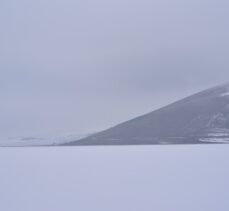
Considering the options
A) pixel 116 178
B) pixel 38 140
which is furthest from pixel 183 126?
pixel 38 140

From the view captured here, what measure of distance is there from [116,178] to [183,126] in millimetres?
709

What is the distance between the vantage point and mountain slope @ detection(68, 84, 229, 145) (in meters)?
2.73

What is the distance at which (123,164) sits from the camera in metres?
2.68

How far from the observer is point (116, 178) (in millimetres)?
2615

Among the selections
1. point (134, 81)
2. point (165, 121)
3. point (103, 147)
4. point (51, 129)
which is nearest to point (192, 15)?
point (134, 81)

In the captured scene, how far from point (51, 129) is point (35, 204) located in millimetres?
616

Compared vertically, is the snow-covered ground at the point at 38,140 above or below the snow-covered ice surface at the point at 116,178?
above

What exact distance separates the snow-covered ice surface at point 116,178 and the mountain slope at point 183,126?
0.07 metres

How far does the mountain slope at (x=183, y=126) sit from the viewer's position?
2734mm

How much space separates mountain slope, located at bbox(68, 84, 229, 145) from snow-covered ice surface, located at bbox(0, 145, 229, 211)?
7 cm

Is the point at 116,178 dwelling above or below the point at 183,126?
below

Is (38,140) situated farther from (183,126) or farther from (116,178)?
(183,126)

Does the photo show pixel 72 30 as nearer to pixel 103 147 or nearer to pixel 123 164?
pixel 103 147

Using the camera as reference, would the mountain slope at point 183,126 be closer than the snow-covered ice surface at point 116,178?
No
